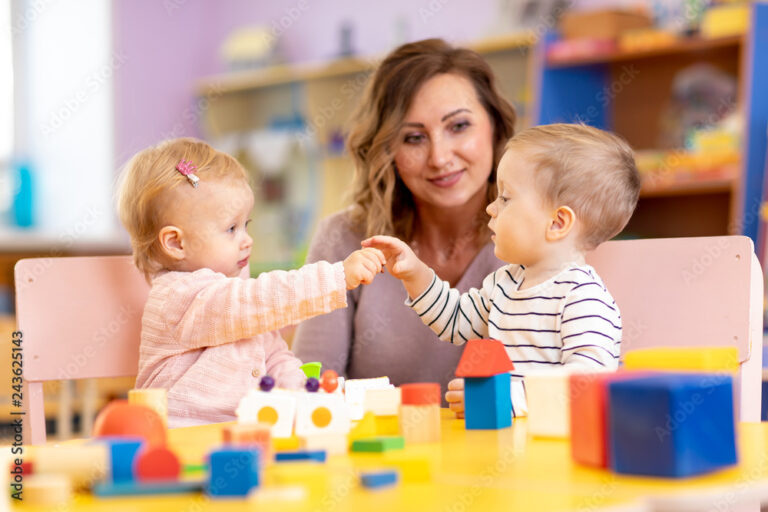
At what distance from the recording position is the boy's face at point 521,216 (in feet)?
4.43

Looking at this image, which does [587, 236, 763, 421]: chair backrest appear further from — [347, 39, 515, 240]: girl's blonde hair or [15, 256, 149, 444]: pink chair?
[15, 256, 149, 444]: pink chair

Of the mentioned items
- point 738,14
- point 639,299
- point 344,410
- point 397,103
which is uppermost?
point 738,14

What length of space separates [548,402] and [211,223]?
0.66 m

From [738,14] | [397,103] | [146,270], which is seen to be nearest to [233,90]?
[738,14]

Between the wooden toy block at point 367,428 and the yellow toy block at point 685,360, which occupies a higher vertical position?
the yellow toy block at point 685,360

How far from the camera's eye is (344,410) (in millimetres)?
1066

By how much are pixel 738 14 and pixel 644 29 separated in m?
0.50

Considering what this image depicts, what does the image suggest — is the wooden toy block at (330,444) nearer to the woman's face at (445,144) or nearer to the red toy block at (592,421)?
the red toy block at (592,421)

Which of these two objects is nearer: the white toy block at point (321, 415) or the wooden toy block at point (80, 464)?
the wooden toy block at point (80, 464)

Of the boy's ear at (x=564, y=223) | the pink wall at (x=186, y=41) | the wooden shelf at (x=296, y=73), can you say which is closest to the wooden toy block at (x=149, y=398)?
the boy's ear at (x=564, y=223)

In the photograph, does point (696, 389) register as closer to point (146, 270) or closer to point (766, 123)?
point (146, 270)

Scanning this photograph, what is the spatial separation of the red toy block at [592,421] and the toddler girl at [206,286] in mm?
503

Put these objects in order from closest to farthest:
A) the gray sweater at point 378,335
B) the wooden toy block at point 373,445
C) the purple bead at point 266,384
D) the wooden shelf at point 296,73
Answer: the wooden toy block at point 373,445
the purple bead at point 266,384
the gray sweater at point 378,335
the wooden shelf at point 296,73

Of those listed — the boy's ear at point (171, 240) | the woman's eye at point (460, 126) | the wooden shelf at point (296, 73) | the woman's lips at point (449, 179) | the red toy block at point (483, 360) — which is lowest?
the red toy block at point (483, 360)
